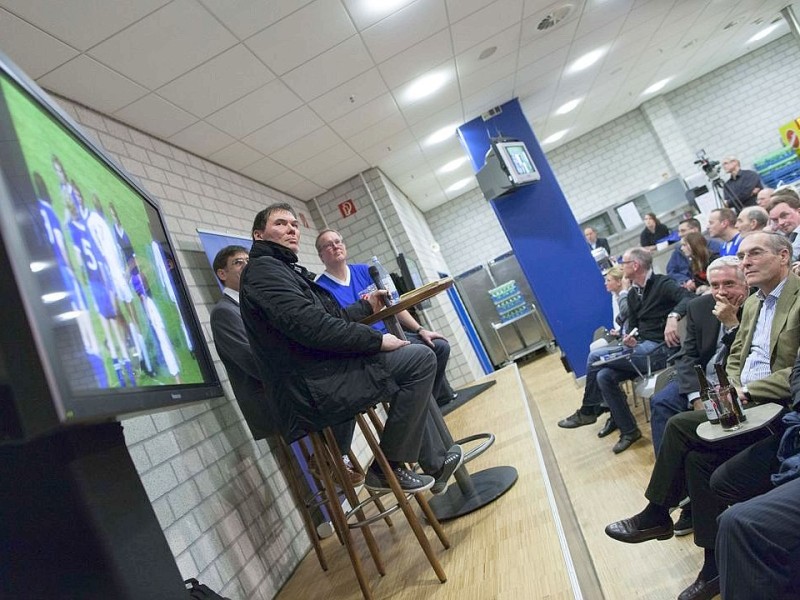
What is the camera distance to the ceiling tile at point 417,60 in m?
4.63

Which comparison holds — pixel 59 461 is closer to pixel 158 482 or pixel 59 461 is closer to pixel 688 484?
pixel 158 482

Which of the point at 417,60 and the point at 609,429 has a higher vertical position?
the point at 417,60

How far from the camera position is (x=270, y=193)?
612 cm

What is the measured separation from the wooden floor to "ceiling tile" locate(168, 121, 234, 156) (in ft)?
10.3

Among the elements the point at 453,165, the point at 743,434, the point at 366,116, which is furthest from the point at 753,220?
the point at 453,165

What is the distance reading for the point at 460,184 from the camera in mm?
11086

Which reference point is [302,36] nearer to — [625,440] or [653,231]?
[625,440]

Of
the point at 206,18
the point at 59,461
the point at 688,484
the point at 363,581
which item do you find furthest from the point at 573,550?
the point at 206,18

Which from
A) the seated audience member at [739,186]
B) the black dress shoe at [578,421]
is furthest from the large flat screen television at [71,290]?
the seated audience member at [739,186]

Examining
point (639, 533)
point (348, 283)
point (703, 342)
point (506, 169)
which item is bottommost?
point (639, 533)

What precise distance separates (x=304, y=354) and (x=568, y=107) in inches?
324

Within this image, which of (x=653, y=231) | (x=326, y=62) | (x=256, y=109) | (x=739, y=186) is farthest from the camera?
(x=653, y=231)

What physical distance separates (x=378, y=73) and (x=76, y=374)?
4.38 meters

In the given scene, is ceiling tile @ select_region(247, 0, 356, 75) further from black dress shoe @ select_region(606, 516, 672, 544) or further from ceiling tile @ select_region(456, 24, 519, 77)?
black dress shoe @ select_region(606, 516, 672, 544)
